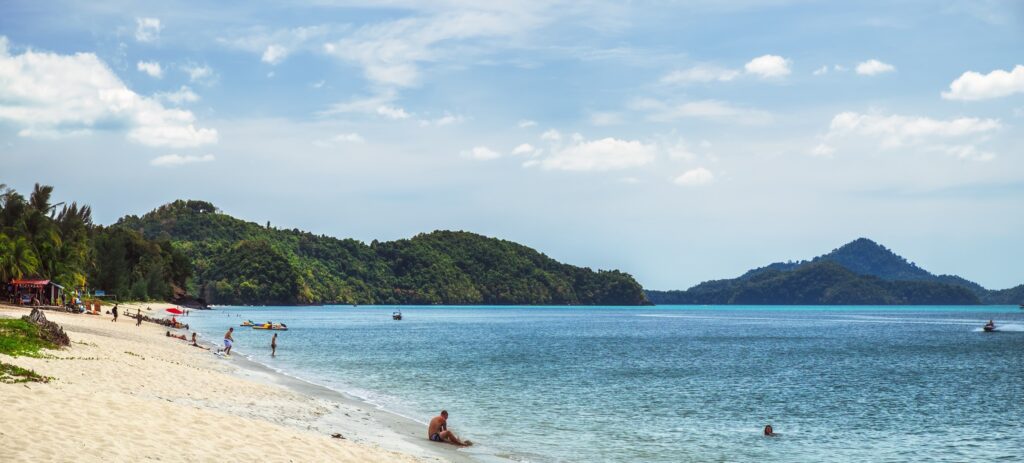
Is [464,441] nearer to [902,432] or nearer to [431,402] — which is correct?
[431,402]

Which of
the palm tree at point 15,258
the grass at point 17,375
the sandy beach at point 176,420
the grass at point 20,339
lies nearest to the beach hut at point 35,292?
the palm tree at point 15,258

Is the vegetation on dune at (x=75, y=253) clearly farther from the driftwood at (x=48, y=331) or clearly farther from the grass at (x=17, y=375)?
the grass at (x=17, y=375)

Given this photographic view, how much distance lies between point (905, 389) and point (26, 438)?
44.0 m

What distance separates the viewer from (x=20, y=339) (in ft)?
98.1

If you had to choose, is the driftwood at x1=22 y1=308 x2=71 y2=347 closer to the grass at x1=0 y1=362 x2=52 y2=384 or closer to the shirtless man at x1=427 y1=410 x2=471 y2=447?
the grass at x1=0 y1=362 x2=52 y2=384

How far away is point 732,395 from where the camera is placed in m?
41.9

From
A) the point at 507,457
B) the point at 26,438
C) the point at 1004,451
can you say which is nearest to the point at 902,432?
the point at 1004,451

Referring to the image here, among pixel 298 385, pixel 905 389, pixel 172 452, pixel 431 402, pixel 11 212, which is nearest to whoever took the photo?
pixel 172 452

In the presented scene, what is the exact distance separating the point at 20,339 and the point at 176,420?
14753 millimetres

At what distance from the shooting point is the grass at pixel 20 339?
26616 mm

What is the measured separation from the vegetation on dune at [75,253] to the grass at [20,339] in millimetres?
56565

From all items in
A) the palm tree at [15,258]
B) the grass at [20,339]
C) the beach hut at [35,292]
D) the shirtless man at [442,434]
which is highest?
the palm tree at [15,258]

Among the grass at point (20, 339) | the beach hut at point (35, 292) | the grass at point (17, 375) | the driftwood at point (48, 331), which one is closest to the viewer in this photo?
the grass at point (17, 375)

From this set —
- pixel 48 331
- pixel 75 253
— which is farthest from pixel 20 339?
pixel 75 253
